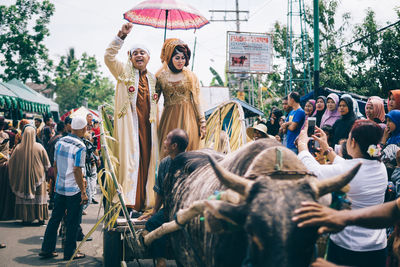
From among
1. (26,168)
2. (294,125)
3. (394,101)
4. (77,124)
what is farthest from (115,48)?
(26,168)

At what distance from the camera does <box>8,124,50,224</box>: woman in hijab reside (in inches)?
290

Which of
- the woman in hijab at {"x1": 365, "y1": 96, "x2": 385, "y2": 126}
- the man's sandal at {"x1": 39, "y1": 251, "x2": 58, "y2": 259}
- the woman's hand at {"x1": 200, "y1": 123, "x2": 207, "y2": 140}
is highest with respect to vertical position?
the woman in hijab at {"x1": 365, "y1": 96, "x2": 385, "y2": 126}

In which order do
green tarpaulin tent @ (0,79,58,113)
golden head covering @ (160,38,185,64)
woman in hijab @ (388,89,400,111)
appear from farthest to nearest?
green tarpaulin tent @ (0,79,58,113) < woman in hijab @ (388,89,400,111) < golden head covering @ (160,38,185,64)

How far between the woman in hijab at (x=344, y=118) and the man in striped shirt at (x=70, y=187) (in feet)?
11.9

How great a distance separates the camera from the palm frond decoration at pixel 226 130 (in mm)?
4881

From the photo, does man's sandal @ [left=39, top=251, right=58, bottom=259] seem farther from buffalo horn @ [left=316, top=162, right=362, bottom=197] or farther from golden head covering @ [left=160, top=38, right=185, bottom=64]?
buffalo horn @ [left=316, top=162, right=362, bottom=197]

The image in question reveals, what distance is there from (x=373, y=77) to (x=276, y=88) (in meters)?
7.28

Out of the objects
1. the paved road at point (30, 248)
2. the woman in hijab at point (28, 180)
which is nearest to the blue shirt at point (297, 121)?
the paved road at point (30, 248)

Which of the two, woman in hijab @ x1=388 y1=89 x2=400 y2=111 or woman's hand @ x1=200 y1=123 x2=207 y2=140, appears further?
woman in hijab @ x1=388 y1=89 x2=400 y2=111

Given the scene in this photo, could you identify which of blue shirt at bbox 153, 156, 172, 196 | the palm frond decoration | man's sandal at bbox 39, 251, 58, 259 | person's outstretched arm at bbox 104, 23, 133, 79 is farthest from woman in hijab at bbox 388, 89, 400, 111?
man's sandal at bbox 39, 251, 58, 259

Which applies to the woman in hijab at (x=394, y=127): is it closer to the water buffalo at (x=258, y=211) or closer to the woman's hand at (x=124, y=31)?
the water buffalo at (x=258, y=211)

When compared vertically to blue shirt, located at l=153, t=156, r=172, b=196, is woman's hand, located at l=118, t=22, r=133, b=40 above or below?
above

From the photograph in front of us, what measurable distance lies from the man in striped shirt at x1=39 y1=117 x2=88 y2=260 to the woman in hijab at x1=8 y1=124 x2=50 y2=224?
2384 millimetres

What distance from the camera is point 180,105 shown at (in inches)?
192
